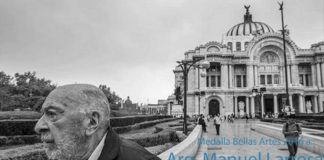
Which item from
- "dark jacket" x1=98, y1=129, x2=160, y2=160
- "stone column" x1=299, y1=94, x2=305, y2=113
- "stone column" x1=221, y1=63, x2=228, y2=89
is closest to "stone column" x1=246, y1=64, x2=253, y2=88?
"stone column" x1=221, y1=63, x2=228, y2=89

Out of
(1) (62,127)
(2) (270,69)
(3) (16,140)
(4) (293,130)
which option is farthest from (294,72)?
(1) (62,127)

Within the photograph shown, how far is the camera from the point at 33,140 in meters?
13.1

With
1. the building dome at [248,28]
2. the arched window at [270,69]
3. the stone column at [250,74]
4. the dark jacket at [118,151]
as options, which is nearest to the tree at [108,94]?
the stone column at [250,74]

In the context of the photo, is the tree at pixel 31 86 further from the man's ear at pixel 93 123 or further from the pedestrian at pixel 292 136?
the man's ear at pixel 93 123

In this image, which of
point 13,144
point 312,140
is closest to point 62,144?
point 312,140

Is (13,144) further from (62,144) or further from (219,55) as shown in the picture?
(219,55)

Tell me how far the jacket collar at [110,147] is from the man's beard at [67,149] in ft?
0.27

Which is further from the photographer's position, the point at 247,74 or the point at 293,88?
the point at 247,74

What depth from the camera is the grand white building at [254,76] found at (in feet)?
176

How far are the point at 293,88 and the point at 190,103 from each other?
2018cm

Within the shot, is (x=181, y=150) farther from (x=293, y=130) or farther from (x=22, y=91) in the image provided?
(x=22, y=91)

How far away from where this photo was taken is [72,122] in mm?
1012

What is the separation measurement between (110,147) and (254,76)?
189 ft

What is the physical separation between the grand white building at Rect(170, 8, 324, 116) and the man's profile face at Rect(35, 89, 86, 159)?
172ft
